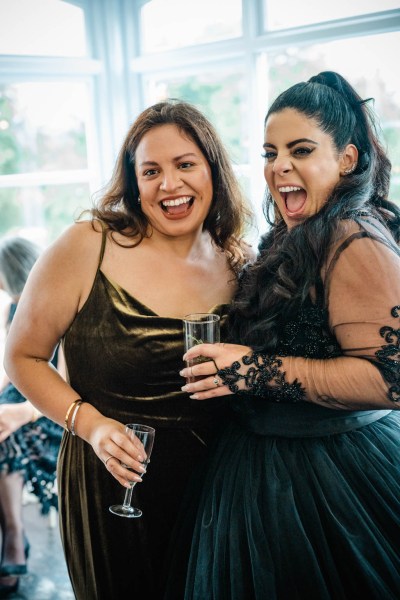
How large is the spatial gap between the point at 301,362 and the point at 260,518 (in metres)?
0.37

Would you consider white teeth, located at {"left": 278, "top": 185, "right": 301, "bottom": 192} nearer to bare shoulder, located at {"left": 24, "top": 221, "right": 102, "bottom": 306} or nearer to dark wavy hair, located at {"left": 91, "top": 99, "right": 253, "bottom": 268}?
dark wavy hair, located at {"left": 91, "top": 99, "right": 253, "bottom": 268}

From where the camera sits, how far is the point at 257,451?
5.42ft

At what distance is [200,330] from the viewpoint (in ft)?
5.11

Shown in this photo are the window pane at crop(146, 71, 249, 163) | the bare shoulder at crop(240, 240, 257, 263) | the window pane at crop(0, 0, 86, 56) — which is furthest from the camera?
the window pane at crop(146, 71, 249, 163)

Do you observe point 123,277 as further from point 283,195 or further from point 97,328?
point 283,195

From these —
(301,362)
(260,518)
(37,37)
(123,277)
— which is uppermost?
(37,37)

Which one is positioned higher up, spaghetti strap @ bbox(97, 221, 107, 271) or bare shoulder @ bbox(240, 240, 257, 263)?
spaghetti strap @ bbox(97, 221, 107, 271)

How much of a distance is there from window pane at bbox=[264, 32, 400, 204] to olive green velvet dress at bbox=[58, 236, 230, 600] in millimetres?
2302

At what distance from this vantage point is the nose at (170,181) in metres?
1.80

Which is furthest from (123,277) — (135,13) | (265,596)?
(135,13)

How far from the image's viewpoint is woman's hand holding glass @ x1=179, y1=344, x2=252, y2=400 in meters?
1.56

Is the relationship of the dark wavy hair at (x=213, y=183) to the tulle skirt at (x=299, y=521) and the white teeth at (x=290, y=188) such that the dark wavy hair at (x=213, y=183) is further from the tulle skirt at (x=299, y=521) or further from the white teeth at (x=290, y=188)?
the tulle skirt at (x=299, y=521)

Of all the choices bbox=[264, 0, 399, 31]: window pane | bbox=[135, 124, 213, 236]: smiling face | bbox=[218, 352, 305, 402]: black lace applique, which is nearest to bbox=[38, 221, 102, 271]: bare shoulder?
bbox=[135, 124, 213, 236]: smiling face

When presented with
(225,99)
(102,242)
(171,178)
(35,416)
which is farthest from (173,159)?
(225,99)
